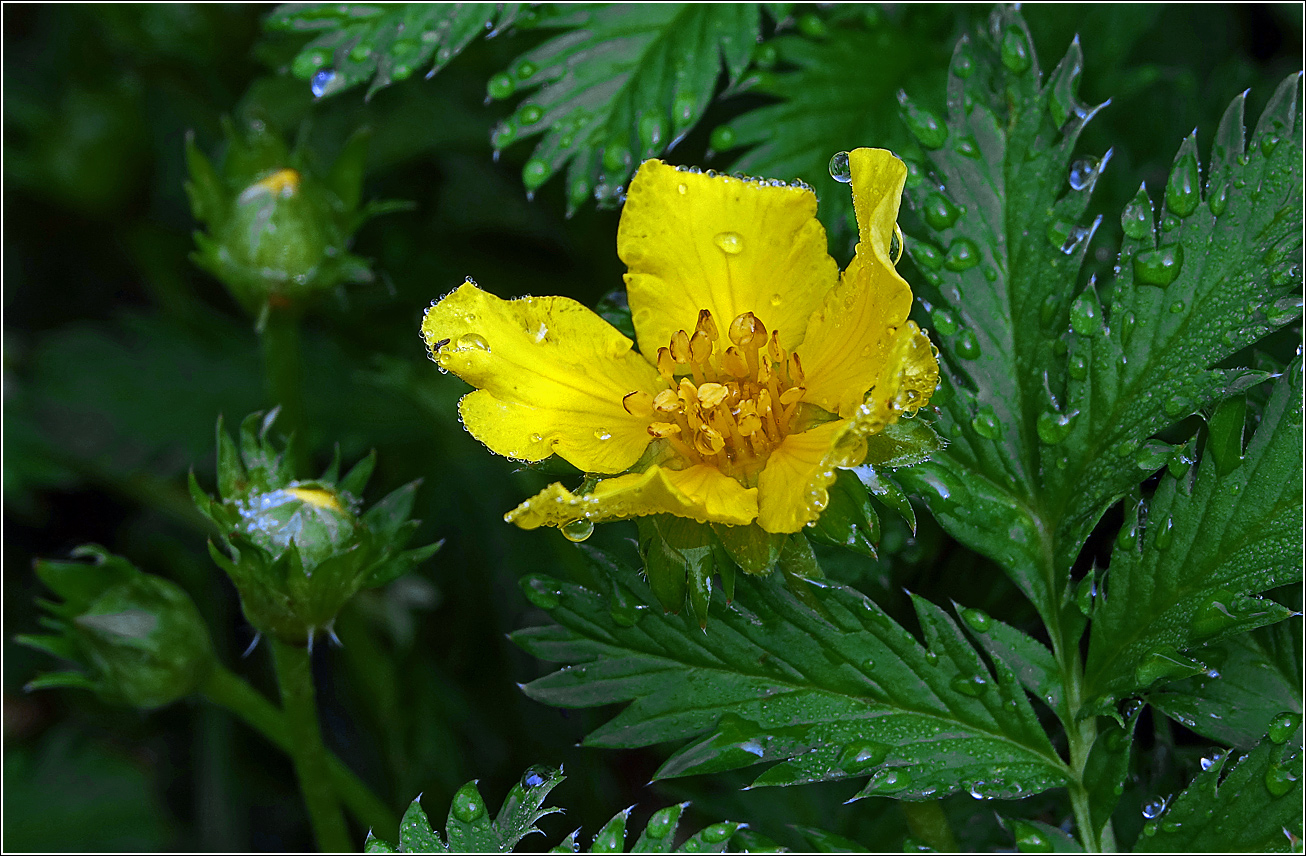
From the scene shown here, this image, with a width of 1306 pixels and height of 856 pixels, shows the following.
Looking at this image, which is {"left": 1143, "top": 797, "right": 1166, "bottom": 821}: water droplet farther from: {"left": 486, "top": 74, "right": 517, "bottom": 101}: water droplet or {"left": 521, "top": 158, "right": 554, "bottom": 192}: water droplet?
{"left": 486, "top": 74, "right": 517, "bottom": 101}: water droplet

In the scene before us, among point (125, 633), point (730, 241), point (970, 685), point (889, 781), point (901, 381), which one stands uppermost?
point (730, 241)

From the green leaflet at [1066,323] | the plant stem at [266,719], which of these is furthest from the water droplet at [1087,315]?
the plant stem at [266,719]

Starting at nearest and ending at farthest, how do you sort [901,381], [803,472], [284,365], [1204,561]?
[901,381]
[803,472]
[1204,561]
[284,365]

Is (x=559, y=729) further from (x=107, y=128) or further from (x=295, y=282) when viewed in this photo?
(x=107, y=128)

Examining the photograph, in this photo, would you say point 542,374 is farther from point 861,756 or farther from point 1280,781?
point 1280,781

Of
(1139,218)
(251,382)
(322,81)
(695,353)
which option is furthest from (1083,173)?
(251,382)

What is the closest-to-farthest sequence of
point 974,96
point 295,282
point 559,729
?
point 974,96 → point 295,282 → point 559,729

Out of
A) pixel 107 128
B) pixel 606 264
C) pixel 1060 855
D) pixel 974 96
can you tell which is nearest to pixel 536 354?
pixel 974 96
